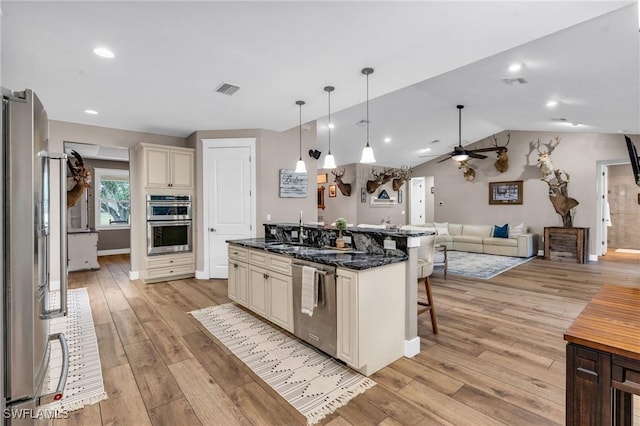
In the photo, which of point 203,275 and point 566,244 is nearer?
point 203,275

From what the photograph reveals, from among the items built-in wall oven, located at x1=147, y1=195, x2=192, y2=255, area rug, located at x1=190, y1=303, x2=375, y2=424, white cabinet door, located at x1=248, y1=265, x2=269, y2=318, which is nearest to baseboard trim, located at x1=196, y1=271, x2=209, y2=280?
built-in wall oven, located at x1=147, y1=195, x2=192, y2=255

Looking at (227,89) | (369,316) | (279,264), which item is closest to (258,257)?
(279,264)

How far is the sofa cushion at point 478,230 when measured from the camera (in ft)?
28.2

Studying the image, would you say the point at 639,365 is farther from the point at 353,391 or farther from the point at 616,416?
the point at 353,391

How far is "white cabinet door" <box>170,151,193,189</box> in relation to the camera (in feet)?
17.0

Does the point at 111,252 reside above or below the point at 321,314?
below

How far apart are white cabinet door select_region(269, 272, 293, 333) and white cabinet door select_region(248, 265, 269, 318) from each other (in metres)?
0.10

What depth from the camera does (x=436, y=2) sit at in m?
2.00

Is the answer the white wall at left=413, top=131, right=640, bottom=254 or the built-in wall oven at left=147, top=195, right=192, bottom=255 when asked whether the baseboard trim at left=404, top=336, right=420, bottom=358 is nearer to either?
the built-in wall oven at left=147, top=195, right=192, bottom=255

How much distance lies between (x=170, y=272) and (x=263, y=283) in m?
2.71

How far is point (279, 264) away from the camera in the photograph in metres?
3.07

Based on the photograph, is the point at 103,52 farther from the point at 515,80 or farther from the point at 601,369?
the point at 515,80

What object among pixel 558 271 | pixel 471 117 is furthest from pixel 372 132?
pixel 558 271

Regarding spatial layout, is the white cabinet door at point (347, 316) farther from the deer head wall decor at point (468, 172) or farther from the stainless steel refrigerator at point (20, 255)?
the deer head wall decor at point (468, 172)
